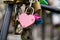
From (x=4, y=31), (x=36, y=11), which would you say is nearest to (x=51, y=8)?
(x=36, y=11)

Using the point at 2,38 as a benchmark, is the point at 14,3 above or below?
above

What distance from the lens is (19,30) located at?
0.48m

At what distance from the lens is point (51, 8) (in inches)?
22.7

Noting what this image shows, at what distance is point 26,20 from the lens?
0.49 metres

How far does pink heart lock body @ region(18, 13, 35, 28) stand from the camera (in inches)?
18.7

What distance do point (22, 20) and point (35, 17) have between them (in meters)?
0.04

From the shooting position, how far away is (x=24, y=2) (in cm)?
49

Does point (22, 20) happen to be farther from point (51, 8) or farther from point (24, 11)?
point (51, 8)

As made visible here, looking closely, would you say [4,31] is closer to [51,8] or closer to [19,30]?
[19,30]

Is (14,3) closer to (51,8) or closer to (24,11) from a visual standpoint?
(24,11)

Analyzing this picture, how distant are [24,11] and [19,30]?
0.06 metres

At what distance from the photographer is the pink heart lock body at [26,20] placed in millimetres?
476

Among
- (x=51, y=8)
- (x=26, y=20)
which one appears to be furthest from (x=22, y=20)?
(x=51, y=8)

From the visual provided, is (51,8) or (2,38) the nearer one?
(2,38)
